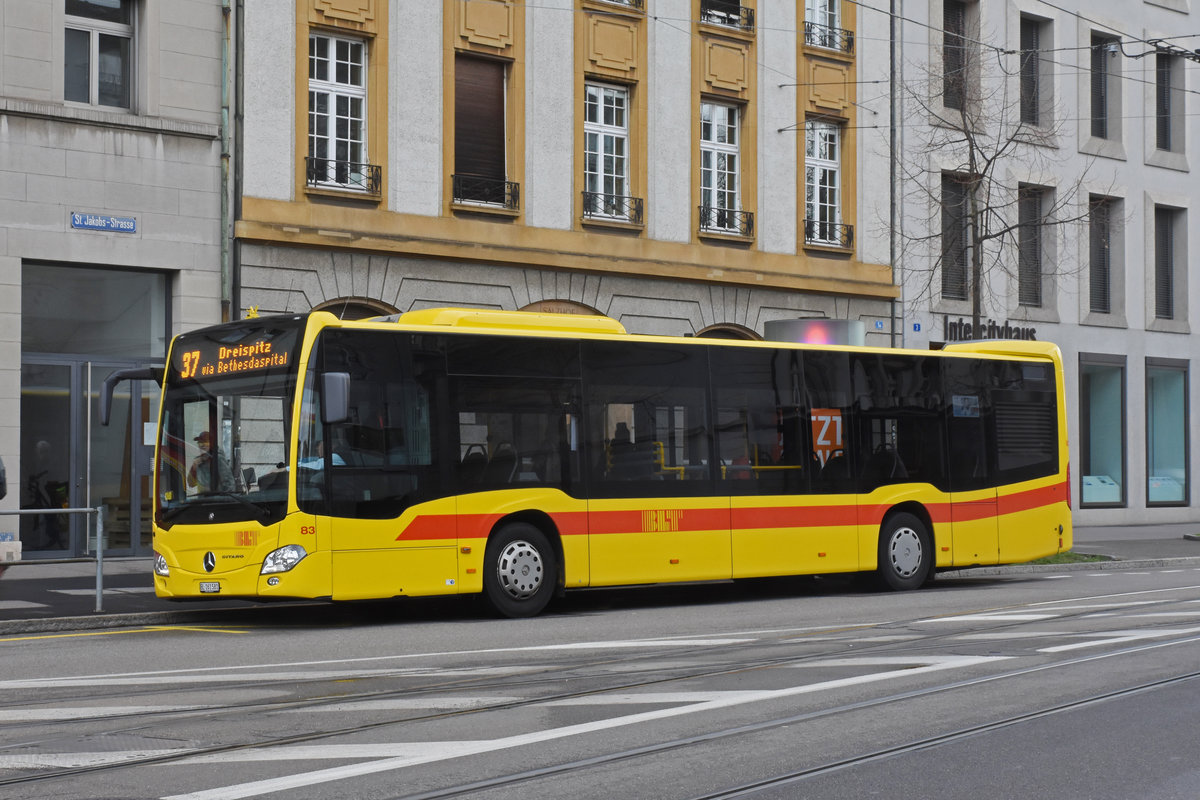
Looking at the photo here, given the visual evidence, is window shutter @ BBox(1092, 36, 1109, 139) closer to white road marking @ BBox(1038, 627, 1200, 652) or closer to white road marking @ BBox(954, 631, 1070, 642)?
white road marking @ BBox(1038, 627, 1200, 652)

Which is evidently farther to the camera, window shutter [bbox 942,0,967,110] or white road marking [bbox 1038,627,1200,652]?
window shutter [bbox 942,0,967,110]

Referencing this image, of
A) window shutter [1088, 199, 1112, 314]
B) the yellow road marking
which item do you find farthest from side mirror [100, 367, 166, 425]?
window shutter [1088, 199, 1112, 314]

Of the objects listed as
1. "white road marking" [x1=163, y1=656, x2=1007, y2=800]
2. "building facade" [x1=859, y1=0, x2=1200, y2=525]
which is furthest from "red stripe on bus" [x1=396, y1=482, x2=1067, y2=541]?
"building facade" [x1=859, y1=0, x2=1200, y2=525]

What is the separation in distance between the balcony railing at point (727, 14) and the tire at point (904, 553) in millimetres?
11364

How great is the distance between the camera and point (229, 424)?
13.7 metres

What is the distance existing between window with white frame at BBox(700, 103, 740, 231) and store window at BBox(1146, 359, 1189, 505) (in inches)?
517

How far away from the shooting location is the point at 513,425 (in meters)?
14.5

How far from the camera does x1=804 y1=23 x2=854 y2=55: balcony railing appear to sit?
2795 cm

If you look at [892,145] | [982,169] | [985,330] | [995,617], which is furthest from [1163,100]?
[995,617]

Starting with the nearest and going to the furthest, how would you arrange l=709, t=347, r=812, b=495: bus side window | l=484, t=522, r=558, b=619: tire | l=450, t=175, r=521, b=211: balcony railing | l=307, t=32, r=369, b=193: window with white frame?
l=484, t=522, r=558, b=619: tire
l=709, t=347, r=812, b=495: bus side window
l=307, t=32, r=369, b=193: window with white frame
l=450, t=175, r=521, b=211: balcony railing

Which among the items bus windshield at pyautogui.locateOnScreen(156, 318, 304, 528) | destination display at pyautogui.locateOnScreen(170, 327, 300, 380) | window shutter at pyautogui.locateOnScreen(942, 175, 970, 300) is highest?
window shutter at pyautogui.locateOnScreen(942, 175, 970, 300)

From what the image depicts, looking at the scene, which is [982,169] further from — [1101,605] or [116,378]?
[116,378]

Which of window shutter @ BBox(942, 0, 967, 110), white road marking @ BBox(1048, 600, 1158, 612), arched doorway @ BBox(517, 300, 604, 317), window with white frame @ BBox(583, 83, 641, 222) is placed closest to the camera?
white road marking @ BBox(1048, 600, 1158, 612)

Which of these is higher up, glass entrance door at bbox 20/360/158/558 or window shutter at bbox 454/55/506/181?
window shutter at bbox 454/55/506/181
